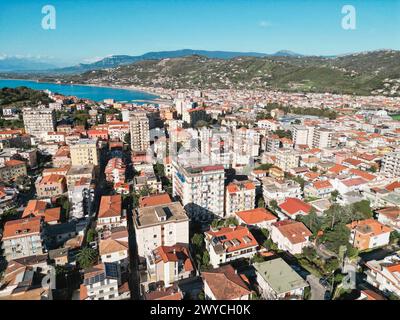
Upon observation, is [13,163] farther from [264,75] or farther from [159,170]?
[264,75]

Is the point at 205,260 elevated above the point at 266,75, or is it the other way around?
the point at 266,75

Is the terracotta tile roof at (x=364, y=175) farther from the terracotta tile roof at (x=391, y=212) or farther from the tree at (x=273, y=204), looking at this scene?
the tree at (x=273, y=204)

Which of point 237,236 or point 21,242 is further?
point 237,236

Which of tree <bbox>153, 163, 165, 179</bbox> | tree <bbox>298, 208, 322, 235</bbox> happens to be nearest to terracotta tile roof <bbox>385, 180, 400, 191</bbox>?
tree <bbox>298, 208, 322, 235</bbox>

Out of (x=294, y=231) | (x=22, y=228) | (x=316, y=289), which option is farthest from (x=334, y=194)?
(x=22, y=228)

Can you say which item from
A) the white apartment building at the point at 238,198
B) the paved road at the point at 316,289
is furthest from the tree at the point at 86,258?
the paved road at the point at 316,289
